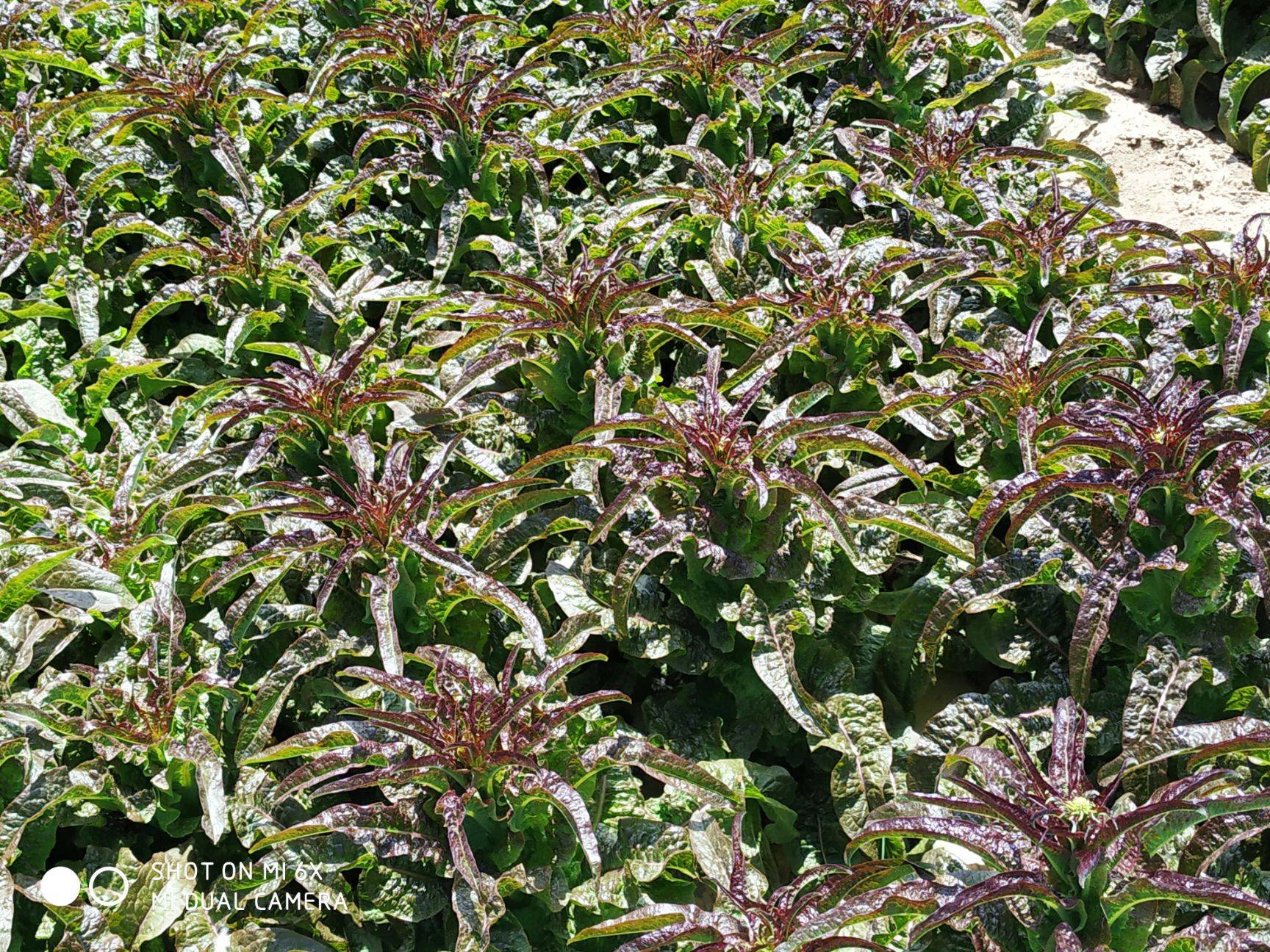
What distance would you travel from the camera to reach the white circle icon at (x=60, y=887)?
2.36m

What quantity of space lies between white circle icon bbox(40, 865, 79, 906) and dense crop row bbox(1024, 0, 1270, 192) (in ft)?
12.6

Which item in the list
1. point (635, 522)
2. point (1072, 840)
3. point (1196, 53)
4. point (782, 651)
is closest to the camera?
point (1072, 840)

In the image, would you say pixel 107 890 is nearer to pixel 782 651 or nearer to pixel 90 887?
pixel 90 887

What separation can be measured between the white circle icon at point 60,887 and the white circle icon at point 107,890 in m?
0.03

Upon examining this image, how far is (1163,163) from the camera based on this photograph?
4.05m

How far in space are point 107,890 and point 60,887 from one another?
9 cm

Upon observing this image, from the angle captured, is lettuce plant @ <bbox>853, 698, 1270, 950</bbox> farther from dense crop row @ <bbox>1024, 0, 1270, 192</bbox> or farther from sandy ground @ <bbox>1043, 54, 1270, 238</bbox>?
dense crop row @ <bbox>1024, 0, 1270, 192</bbox>

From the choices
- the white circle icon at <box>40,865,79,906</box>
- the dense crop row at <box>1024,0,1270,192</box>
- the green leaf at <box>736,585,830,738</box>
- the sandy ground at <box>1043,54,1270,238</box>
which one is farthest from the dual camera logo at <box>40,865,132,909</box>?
the dense crop row at <box>1024,0,1270,192</box>

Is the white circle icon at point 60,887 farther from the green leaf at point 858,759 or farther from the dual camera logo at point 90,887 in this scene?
the green leaf at point 858,759

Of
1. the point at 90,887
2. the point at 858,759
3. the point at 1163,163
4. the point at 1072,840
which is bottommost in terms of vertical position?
the point at 90,887

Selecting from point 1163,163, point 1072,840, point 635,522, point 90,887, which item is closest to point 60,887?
point 90,887

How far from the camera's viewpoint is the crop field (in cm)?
225

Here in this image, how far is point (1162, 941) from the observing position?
2.02 meters

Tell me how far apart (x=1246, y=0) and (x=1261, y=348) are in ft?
6.51
